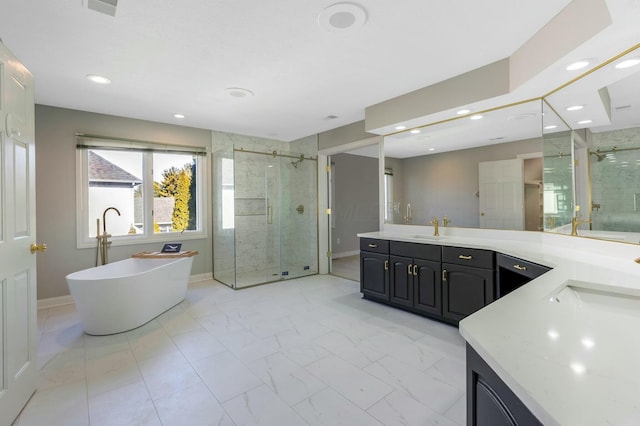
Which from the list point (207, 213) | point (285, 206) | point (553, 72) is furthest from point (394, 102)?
point (207, 213)

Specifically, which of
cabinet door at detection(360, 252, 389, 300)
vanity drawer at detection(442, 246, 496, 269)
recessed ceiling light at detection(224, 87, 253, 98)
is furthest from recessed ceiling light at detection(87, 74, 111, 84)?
vanity drawer at detection(442, 246, 496, 269)

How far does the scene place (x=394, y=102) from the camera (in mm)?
3398

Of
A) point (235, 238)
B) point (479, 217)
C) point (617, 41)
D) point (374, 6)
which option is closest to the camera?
point (617, 41)

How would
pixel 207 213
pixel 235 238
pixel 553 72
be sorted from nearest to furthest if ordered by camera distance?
pixel 553 72 < pixel 235 238 < pixel 207 213

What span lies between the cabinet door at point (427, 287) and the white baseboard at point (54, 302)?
4.30 metres

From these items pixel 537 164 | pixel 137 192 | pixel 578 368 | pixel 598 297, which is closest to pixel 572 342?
pixel 578 368

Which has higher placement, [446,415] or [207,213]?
[207,213]

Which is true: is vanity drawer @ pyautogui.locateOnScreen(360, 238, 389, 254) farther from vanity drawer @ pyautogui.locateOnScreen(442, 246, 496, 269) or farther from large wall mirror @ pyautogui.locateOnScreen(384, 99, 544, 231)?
vanity drawer @ pyautogui.locateOnScreen(442, 246, 496, 269)

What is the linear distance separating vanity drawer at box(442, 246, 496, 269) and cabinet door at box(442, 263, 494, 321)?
0.14 feet

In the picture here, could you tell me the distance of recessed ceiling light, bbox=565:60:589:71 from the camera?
192 cm

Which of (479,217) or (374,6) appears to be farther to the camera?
(479,217)

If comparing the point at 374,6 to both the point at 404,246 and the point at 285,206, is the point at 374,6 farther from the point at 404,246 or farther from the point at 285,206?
the point at 285,206

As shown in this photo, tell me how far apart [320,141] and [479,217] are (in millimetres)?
2915

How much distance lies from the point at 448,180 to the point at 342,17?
7.27 ft
